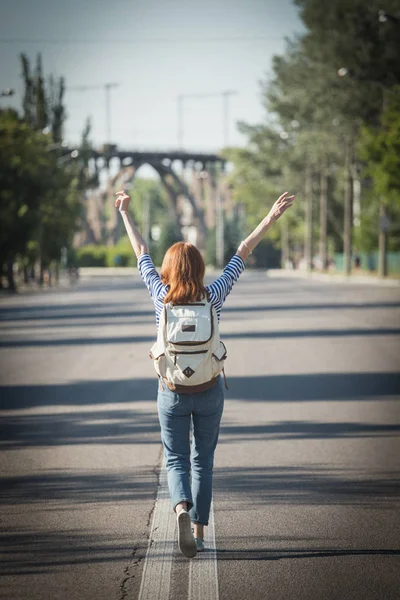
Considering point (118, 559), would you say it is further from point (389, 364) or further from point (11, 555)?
point (389, 364)

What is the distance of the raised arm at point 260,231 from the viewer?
6.41m

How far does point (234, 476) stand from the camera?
827 cm

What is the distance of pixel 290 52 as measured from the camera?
289ft

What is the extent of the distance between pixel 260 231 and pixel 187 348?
100 cm

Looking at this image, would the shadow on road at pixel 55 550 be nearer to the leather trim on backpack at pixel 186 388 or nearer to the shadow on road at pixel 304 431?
the leather trim on backpack at pixel 186 388

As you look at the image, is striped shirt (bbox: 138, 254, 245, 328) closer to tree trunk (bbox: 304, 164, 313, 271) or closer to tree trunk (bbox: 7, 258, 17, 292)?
tree trunk (bbox: 7, 258, 17, 292)

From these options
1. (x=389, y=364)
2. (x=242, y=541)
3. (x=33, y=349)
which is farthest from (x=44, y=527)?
(x=33, y=349)

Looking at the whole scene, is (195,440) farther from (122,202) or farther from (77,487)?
(77,487)

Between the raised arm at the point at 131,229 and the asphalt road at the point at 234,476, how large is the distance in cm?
160

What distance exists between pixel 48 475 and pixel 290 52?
82.8 m

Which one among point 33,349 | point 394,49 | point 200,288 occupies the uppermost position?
point 394,49

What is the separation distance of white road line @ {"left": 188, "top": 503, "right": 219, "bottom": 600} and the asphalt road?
0.14 feet

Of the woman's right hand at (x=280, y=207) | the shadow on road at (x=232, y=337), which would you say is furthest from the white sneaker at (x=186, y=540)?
the shadow on road at (x=232, y=337)

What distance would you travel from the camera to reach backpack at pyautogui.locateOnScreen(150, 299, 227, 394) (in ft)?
19.2
